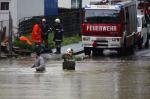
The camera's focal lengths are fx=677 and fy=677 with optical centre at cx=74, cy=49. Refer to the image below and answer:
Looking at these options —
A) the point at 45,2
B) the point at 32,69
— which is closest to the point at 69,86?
the point at 32,69

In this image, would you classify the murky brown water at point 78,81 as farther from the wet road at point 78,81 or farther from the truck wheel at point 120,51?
the truck wheel at point 120,51

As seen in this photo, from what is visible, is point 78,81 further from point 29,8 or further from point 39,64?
point 29,8

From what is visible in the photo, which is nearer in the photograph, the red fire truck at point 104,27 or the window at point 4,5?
the red fire truck at point 104,27

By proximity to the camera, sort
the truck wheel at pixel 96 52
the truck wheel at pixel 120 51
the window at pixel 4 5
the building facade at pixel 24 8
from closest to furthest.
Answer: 1. the truck wheel at pixel 120 51
2. the truck wheel at pixel 96 52
3. the building facade at pixel 24 8
4. the window at pixel 4 5

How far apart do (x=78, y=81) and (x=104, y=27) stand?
14.7 m

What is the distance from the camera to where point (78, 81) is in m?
20.5

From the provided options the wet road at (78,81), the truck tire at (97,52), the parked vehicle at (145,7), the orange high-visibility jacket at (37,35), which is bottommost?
the truck tire at (97,52)

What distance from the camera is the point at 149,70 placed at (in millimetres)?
25469

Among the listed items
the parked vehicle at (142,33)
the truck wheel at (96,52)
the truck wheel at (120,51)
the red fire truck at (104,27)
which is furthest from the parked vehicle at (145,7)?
the red fire truck at (104,27)

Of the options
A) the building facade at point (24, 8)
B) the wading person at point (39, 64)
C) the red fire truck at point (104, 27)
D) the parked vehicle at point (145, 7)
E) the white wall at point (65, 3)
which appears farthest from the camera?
the white wall at point (65, 3)

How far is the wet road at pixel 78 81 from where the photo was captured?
16875mm

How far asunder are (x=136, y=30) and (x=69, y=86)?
21931 mm

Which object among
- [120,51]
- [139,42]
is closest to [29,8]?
[139,42]

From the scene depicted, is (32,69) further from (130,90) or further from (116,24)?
(116,24)
